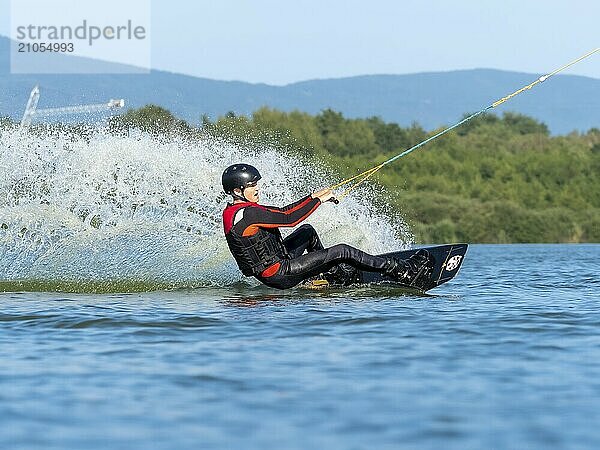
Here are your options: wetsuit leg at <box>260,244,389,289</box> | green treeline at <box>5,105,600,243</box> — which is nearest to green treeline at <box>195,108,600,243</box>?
green treeline at <box>5,105,600,243</box>

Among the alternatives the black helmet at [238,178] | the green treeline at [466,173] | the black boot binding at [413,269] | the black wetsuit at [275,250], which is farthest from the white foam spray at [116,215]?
the green treeline at [466,173]

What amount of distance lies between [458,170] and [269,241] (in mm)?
45641

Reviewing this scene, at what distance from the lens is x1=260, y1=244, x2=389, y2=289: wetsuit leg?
11570mm

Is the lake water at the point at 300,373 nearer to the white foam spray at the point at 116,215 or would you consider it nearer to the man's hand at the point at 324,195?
the man's hand at the point at 324,195

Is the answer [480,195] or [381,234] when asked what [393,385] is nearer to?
[381,234]

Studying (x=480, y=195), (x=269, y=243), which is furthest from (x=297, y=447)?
(x=480, y=195)

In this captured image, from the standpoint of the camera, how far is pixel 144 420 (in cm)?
585

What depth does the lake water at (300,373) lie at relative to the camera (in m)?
5.57

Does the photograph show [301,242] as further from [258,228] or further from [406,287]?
[406,287]

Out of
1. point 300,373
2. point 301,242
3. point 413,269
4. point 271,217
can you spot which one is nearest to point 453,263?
point 413,269

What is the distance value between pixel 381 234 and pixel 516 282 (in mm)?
2609

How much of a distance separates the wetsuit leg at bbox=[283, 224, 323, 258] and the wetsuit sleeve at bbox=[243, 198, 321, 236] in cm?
93

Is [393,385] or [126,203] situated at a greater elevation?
[126,203]

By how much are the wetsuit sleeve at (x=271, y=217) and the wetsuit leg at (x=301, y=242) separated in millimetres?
935
